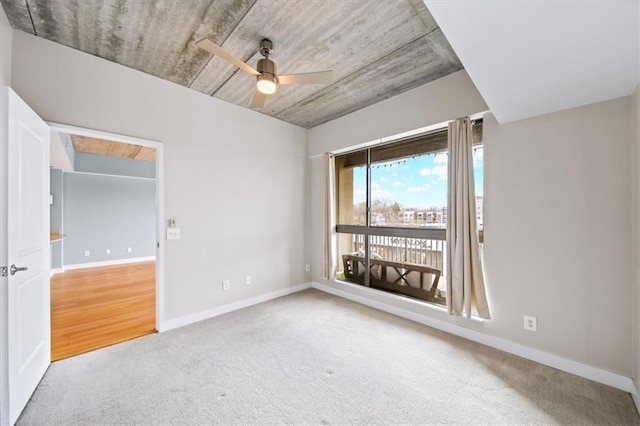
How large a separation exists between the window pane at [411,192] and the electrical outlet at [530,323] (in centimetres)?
115

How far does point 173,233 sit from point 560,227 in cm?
388

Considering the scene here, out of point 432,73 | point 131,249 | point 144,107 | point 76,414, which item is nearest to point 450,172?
point 432,73

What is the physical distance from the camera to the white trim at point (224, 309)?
290 cm

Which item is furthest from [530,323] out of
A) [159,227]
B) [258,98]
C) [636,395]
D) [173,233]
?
[159,227]

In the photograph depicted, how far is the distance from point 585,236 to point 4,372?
418 cm

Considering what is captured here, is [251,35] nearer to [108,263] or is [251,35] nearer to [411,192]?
[411,192]

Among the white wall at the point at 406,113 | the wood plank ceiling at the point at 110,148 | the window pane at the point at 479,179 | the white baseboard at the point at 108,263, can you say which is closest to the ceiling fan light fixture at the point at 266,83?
the white wall at the point at 406,113

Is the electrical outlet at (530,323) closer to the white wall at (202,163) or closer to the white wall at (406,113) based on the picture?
the white wall at (406,113)

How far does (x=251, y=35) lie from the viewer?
2.12 metres

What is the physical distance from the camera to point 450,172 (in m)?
2.70

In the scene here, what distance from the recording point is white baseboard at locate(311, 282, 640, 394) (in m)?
1.88

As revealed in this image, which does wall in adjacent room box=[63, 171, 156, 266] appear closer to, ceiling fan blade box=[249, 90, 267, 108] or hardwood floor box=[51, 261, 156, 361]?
hardwood floor box=[51, 261, 156, 361]

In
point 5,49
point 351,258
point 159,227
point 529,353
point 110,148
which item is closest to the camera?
point 5,49

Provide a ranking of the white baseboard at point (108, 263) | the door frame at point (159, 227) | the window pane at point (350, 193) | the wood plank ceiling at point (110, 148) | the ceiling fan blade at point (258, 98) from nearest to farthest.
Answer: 1. the ceiling fan blade at point (258, 98)
2. the door frame at point (159, 227)
3. the window pane at point (350, 193)
4. the wood plank ceiling at point (110, 148)
5. the white baseboard at point (108, 263)
